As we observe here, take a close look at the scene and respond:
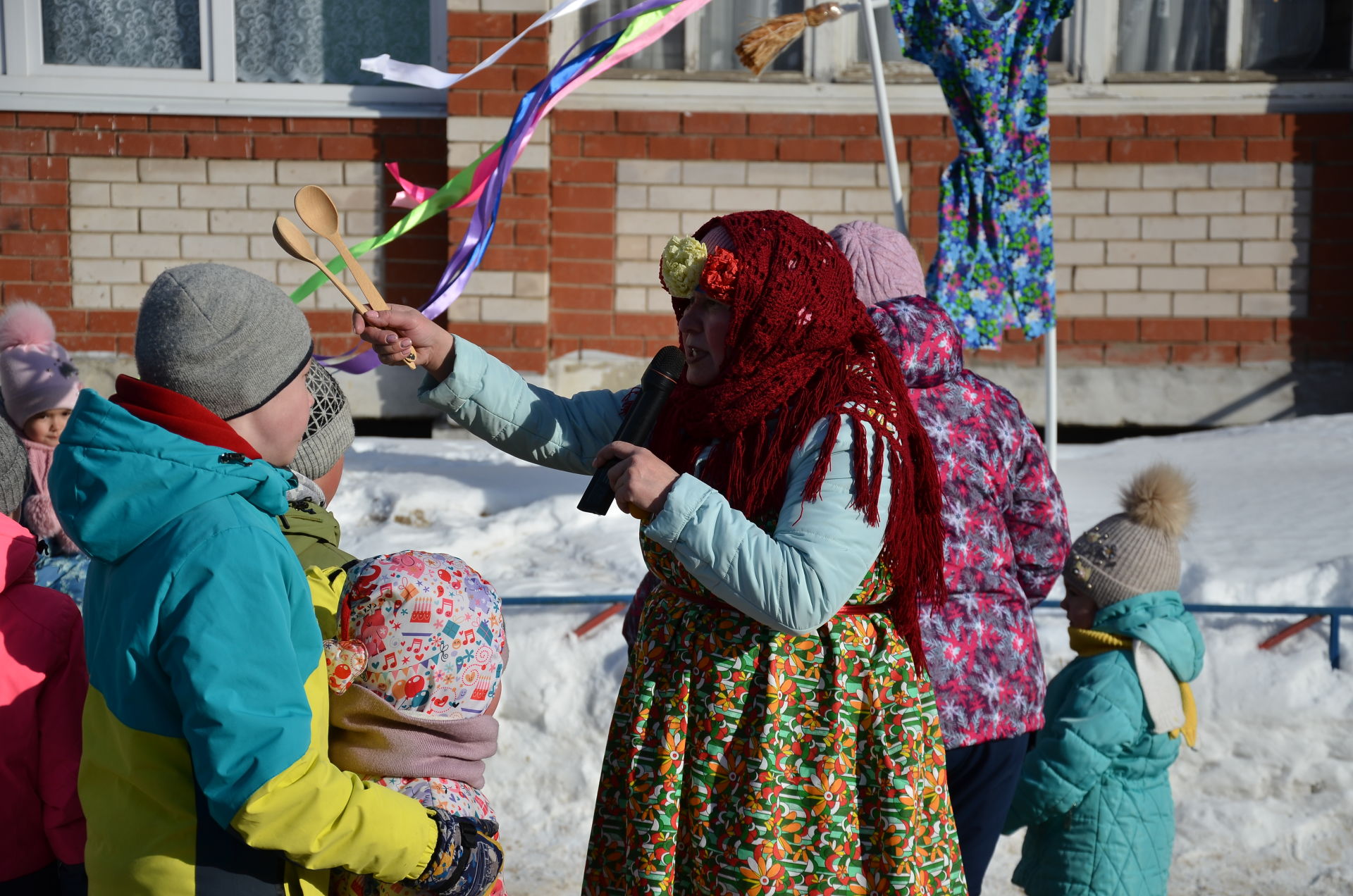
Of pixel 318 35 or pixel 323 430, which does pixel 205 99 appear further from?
pixel 323 430

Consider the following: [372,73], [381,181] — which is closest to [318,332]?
[381,181]

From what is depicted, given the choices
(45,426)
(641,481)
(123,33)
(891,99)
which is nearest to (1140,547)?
(641,481)

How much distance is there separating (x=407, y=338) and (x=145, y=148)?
6.90 m

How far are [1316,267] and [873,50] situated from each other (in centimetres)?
439

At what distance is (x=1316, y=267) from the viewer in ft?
27.2

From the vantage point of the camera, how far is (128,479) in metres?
1.62

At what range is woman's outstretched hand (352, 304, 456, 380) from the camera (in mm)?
2189

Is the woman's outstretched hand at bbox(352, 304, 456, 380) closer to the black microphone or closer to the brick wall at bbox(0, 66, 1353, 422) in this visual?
the black microphone

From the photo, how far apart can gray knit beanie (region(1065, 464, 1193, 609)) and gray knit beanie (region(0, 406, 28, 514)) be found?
263cm

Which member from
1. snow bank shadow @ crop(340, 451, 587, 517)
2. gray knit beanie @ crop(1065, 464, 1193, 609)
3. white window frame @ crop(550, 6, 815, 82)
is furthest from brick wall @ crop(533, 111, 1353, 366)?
gray knit beanie @ crop(1065, 464, 1193, 609)

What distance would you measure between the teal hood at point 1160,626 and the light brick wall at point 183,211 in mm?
6140

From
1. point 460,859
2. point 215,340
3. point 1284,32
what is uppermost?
point 1284,32

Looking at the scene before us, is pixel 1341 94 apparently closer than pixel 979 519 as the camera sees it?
No

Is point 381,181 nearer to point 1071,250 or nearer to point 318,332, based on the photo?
point 318,332
